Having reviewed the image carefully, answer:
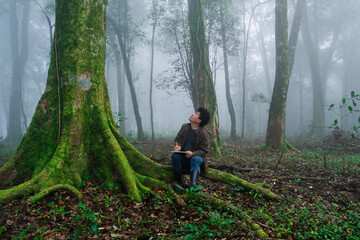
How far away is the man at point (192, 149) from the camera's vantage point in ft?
13.4

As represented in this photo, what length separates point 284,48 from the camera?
9953 millimetres

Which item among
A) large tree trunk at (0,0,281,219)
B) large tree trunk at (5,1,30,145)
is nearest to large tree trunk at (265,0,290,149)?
large tree trunk at (0,0,281,219)

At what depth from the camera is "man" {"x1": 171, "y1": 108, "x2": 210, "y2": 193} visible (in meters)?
4.08

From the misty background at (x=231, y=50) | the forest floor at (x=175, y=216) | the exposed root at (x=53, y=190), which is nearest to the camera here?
the forest floor at (x=175, y=216)

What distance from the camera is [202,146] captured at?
13.9 ft

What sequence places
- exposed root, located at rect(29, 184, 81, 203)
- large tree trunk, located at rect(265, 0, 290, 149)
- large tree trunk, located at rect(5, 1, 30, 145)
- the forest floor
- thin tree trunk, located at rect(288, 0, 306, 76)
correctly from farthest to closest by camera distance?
1. large tree trunk, located at rect(5, 1, 30, 145)
2. thin tree trunk, located at rect(288, 0, 306, 76)
3. large tree trunk, located at rect(265, 0, 290, 149)
4. exposed root, located at rect(29, 184, 81, 203)
5. the forest floor

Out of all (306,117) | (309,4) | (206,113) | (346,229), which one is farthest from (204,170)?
(306,117)

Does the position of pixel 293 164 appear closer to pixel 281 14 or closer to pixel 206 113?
pixel 206 113

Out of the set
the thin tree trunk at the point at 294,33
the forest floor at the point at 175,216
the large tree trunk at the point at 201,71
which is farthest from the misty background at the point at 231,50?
the forest floor at the point at 175,216

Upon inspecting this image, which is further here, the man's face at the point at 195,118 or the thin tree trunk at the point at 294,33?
the thin tree trunk at the point at 294,33

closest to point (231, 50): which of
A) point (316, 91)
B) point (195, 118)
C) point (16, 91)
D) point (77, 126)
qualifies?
point (316, 91)

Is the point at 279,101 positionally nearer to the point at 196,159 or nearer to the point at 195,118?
the point at 195,118

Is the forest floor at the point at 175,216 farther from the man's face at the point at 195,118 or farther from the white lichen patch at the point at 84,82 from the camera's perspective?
the white lichen patch at the point at 84,82

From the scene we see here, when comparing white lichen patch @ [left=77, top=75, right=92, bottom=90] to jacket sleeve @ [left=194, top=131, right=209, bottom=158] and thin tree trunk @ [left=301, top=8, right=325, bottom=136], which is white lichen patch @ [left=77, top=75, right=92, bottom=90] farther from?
thin tree trunk @ [left=301, top=8, right=325, bottom=136]
